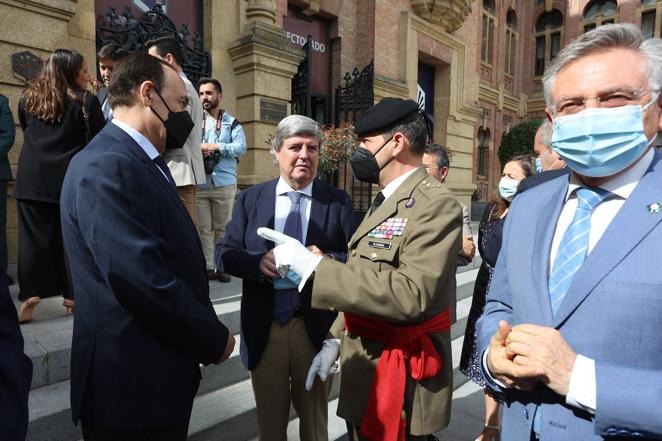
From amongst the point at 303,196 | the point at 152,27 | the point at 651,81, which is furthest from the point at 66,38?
the point at 651,81

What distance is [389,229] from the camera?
182 centimetres

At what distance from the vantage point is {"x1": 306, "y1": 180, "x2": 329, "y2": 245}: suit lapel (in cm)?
238

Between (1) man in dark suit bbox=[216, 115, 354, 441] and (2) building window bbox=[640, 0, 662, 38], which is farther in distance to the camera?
(2) building window bbox=[640, 0, 662, 38]

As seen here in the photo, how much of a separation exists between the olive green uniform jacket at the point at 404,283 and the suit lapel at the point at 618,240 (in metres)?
0.57

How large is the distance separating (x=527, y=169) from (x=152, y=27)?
562cm

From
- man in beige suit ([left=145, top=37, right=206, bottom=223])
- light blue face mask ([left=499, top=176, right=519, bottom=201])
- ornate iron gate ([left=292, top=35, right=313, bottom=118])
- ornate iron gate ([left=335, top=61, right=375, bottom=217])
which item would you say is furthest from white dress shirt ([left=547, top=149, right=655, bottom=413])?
ornate iron gate ([left=335, top=61, right=375, bottom=217])

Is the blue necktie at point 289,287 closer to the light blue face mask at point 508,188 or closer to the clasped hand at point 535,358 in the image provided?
the clasped hand at point 535,358

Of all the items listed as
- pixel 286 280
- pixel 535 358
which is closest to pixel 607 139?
pixel 535 358

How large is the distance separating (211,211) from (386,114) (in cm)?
326

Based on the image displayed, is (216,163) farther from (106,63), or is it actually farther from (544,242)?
(544,242)

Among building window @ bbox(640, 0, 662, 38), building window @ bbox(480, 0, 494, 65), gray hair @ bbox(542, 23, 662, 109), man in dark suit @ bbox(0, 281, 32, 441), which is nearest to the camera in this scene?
man in dark suit @ bbox(0, 281, 32, 441)

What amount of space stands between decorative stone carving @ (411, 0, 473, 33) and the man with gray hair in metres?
10.7

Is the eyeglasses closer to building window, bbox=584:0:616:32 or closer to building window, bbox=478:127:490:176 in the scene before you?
building window, bbox=478:127:490:176

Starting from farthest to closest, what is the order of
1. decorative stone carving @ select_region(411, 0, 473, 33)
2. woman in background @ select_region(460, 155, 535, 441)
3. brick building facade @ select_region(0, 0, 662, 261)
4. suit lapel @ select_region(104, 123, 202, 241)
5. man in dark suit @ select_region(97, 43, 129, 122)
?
decorative stone carving @ select_region(411, 0, 473, 33)
brick building facade @ select_region(0, 0, 662, 261)
man in dark suit @ select_region(97, 43, 129, 122)
woman in background @ select_region(460, 155, 535, 441)
suit lapel @ select_region(104, 123, 202, 241)
